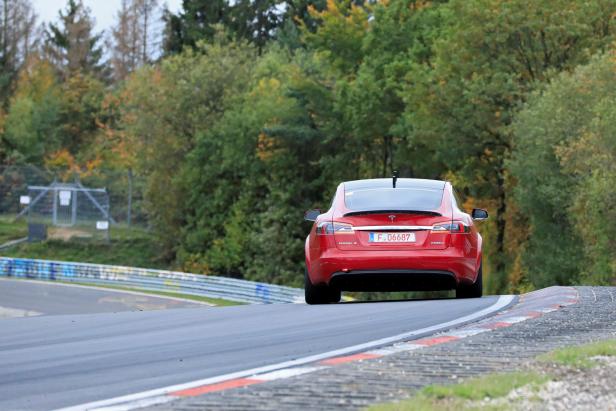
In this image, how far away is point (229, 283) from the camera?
54844 mm

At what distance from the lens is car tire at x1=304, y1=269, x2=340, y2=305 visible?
1733cm

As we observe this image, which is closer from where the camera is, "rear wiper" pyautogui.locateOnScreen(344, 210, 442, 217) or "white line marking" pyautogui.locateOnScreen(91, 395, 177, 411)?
"white line marking" pyautogui.locateOnScreen(91, 395, 177, 411)

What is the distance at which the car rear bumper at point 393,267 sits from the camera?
1627 cm

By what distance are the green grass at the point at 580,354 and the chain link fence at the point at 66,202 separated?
63.8 metres

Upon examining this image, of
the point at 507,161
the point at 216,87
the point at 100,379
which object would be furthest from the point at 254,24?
the point at 100,379

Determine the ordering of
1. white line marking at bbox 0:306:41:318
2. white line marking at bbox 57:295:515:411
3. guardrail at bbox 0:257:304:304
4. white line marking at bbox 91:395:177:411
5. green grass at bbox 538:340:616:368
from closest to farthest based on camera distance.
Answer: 1. white line marking at bbox 91:395:177:411
2. white line marking at bbox 57:295:515:411
3. green grass at bbox 538:340:616:368
4. white line marking at bbox 0:306:41:318
5. guardrail at bbox 0:257:304:304

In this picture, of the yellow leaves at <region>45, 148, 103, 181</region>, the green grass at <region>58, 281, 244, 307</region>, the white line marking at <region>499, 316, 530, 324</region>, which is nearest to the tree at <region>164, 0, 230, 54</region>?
the yellow leaves at <region>45, 148, 103, 181</region>

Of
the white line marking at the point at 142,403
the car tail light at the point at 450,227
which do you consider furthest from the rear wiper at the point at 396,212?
the white line marking at the point at 142,403

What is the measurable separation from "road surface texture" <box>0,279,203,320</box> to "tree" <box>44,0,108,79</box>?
180ft

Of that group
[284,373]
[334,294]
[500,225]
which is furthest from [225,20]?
[284,373]

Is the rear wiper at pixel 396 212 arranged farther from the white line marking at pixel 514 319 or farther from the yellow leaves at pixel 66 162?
the yellow leaves at pixel 66 162

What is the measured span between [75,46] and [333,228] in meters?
100

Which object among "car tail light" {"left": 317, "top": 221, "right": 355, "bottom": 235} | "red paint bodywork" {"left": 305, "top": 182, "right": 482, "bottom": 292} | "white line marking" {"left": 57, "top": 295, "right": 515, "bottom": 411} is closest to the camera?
"white line marking" {"left": 57, "top": 295, "right": 515, "bottom": 411}

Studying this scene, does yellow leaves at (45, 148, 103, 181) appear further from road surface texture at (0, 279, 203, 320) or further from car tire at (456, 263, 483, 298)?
car tire at (456, 263, 483, 298)
